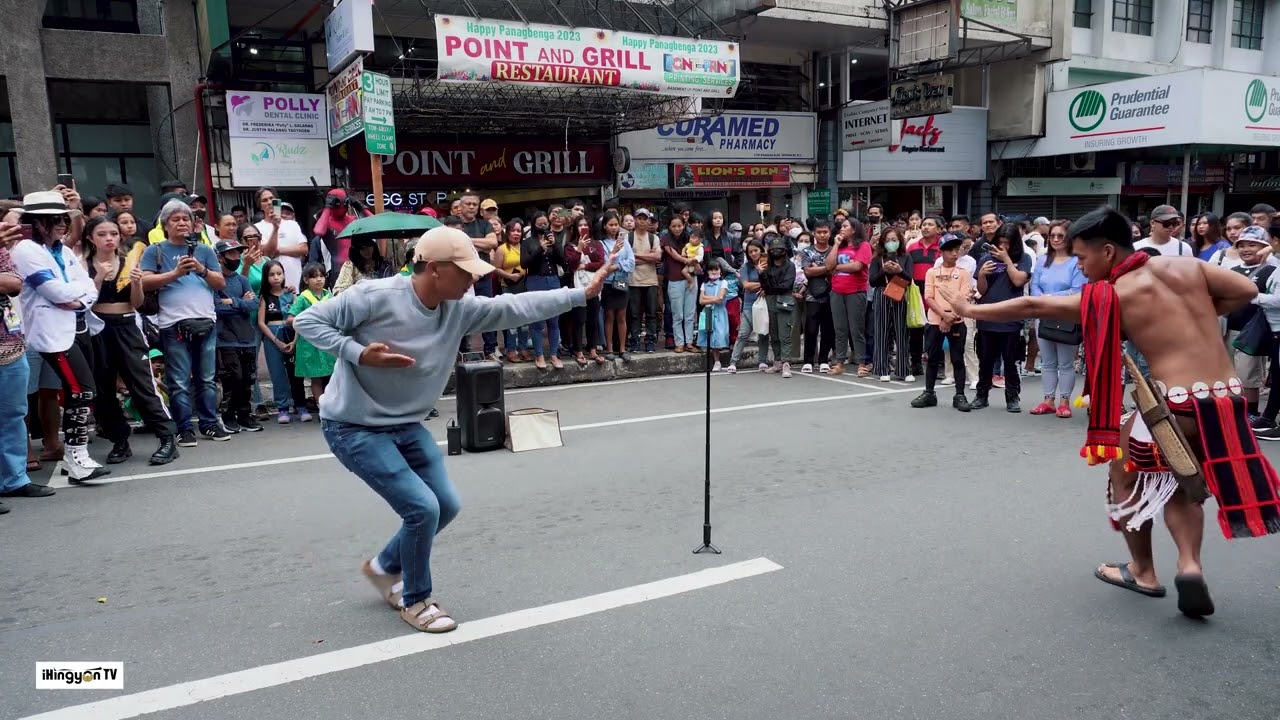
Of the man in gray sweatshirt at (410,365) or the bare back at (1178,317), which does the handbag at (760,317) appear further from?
the man in gray sweatshirt at (410,365)

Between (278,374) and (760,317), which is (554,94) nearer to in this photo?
(760,317)

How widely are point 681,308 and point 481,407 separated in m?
4.78

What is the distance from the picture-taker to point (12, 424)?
241 inches

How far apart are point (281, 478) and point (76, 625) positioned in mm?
2513

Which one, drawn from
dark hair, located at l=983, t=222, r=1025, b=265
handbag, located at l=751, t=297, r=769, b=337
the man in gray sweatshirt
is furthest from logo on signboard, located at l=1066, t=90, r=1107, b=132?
the man in gray sweatshirt

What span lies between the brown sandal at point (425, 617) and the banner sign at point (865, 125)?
1592 centimetres

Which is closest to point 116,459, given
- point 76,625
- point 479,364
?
point 479,364

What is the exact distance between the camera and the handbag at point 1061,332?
8414 mm

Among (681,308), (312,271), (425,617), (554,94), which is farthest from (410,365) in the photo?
(554,94)

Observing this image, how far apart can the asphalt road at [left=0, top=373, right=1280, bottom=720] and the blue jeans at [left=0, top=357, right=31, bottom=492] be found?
0.27m

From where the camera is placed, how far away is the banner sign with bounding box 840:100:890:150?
58.5 feet

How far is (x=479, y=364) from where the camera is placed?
7582 mm

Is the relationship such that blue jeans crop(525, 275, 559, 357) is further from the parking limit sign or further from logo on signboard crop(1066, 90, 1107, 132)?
logo on signboard crop(1066, 90, 1107, 132)

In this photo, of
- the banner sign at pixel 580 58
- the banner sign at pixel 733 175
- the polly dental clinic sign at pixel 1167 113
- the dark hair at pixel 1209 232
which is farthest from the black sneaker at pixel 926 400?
the polly dental clinic sign at pixel 1167 113
